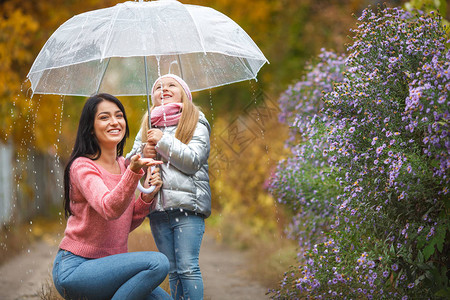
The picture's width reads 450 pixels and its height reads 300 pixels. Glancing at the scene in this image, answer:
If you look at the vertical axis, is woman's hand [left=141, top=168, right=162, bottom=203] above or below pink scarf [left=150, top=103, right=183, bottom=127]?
below

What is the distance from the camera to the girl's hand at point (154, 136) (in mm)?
3225

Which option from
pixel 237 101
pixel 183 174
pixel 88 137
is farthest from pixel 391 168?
pixel 237 101


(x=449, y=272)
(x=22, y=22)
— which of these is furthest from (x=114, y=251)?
(x=22, y=22)

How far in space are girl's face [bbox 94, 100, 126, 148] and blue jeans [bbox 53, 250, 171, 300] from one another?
644 mm

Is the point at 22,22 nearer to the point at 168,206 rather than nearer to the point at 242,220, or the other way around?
the point at 242,220

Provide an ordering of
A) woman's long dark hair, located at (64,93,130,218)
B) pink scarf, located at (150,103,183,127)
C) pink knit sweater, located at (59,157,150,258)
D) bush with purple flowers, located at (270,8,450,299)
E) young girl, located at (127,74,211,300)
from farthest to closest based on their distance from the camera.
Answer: pink scarf, located at (150,103,183,127), young girl, located at (127,74,211,300), woman's long dark hair, located at (64,93,130,218), bush with purple flowers, located at (270,8,450,299), pink knit sweater, located at (59,157,150,258)

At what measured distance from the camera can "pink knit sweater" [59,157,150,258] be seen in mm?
2852

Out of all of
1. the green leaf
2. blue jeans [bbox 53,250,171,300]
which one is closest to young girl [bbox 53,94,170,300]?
blue jeans [bbox 53,250,171,300]

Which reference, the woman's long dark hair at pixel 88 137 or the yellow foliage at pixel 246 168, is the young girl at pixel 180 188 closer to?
the woman's long dark hair at pixel 88 137


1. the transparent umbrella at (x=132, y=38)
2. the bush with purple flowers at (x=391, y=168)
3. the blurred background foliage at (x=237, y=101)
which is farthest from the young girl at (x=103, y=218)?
the blurred background foliage at (x=237, y=101)

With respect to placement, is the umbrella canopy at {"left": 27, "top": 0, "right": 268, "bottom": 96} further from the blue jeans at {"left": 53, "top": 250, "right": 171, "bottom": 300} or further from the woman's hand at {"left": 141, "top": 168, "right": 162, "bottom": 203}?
the blue jeans at {"left": 53, "top": 250, "right": 171, "bottom": 300}

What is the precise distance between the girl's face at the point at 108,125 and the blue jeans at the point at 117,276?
0.64 metres

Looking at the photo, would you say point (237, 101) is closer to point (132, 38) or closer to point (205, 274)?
point (205, 274)

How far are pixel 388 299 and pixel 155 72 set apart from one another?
216cm
